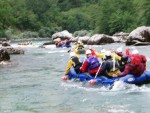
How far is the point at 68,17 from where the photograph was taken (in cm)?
10000

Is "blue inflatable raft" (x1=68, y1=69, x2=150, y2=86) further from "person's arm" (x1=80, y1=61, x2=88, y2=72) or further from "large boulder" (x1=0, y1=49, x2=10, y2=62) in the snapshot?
"large boulder" (x1=0, y1=49, x2=10, y2=62)

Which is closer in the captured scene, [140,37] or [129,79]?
[129,79]

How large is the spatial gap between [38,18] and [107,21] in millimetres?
40518

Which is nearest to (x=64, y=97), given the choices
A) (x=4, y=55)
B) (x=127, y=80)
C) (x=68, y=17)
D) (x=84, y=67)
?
(x=127, y=80)

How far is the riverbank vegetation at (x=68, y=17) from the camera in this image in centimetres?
5550

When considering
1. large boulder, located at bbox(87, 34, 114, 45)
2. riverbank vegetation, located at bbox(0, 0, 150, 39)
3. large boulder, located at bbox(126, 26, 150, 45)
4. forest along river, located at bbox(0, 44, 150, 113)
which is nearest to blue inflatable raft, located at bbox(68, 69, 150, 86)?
forest along river, located at bbox(0, 44, 150, 113)

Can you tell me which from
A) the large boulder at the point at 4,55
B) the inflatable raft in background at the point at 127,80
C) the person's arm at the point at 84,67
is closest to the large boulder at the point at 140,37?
the large boulder at the point at 4,55

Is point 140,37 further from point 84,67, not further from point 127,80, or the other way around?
point 127,80

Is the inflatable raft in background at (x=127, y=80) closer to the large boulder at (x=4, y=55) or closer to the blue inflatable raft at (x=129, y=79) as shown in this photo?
the blue inflatable raft at (x=129, y=79)

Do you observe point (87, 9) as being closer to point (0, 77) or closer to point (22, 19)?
point (22, 19)

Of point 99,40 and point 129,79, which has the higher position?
point 129,79

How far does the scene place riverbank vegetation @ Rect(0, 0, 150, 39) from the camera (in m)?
55.5

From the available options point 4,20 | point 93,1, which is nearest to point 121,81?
point 4,20

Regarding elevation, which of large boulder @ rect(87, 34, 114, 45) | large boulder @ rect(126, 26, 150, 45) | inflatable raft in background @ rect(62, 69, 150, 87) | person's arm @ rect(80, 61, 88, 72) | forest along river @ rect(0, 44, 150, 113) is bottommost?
large boulder @ rect(87, 34, 114, 45)
